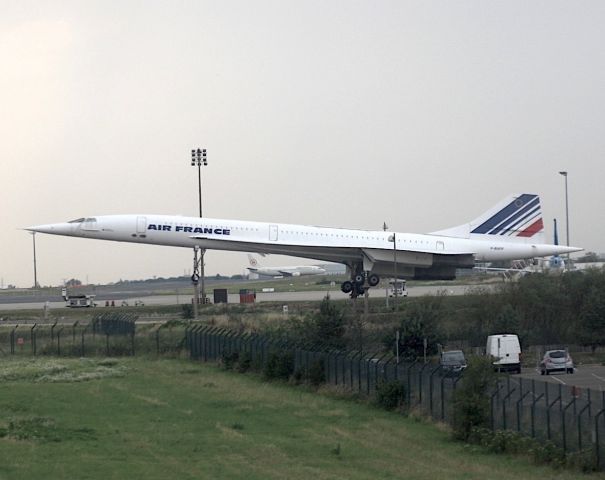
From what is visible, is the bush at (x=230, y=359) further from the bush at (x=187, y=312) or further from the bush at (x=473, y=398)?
the bush at (x=187, y=312)

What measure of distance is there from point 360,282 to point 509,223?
962 cm

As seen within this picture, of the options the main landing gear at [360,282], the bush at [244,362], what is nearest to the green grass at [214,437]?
the bush at [244,362]

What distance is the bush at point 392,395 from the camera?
2539cm

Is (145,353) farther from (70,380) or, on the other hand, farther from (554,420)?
(554,420)

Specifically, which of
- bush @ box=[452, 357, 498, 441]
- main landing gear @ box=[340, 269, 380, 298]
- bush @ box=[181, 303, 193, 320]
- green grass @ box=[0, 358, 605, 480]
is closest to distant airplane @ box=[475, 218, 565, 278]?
main landing gear @ box=[340, 269, 380, 298]

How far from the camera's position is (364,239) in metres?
55.4

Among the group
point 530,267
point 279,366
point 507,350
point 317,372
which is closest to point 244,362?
point 279,366

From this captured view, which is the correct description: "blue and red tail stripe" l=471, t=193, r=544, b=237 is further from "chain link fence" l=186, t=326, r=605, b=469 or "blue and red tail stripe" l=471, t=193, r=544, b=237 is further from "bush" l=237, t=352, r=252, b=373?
"bush" l=237, t=352, r=252, b=373

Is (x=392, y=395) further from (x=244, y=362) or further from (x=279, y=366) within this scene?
(x=244, y=362)

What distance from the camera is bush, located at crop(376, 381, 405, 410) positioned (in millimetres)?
25391

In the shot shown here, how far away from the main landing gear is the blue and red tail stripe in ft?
23.0

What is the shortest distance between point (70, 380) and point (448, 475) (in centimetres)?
1814

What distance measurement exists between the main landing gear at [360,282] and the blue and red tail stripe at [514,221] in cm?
700

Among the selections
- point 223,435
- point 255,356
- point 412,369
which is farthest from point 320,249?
point 223,435
